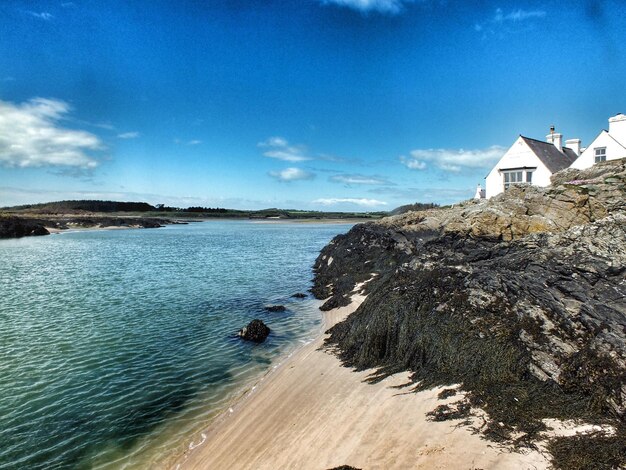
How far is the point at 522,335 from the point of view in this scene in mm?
7883

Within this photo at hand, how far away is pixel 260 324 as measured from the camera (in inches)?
567

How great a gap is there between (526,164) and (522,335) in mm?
28278

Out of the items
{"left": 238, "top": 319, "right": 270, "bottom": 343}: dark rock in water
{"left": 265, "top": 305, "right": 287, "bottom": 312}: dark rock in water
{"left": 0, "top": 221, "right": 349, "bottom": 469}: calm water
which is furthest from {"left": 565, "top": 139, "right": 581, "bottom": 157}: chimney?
{"left": 238, "top": 319, "right": 270, "bottom": 343}: dark rock in water

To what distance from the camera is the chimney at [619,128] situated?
27625 millimetres

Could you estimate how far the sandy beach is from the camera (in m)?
5.61

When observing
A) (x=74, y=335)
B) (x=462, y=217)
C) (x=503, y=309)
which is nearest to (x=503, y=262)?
(x=503, y=309)

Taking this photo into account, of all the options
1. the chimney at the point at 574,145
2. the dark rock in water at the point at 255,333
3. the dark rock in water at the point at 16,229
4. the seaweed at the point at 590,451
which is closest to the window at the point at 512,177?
the chimney at the point at 574,145

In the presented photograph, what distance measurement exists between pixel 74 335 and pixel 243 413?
31.3 feet

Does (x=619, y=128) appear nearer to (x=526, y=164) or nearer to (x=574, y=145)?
(x=526, y=164)

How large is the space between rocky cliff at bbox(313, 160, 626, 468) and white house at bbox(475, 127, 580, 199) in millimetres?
20481

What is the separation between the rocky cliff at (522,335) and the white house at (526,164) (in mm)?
20481

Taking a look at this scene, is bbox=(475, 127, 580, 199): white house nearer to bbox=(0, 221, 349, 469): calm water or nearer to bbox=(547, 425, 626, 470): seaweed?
bbox=(0, 221, 349, 469): calm water

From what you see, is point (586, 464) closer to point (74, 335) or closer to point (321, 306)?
point (321, 306)

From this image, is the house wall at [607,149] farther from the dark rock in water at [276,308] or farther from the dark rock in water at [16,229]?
the dark rock in water at [16,229]
